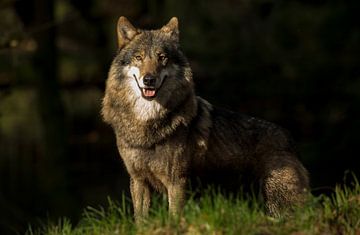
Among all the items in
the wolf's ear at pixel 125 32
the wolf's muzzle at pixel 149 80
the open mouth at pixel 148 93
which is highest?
the wolf's ear at pixel 125 32

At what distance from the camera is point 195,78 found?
17250 millimetres

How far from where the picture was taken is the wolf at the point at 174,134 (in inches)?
295

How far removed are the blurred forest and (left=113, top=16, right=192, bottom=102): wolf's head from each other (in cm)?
524

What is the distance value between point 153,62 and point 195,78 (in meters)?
9.76

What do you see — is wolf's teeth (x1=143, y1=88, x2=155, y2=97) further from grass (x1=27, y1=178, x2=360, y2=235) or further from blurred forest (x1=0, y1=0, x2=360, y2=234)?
blurred forest (x1=0, y1=0, x2=360, y2=234)

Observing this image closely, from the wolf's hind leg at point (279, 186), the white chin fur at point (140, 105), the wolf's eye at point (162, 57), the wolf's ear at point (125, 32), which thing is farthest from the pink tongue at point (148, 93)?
the wolf's hind leg at point (279, 186)

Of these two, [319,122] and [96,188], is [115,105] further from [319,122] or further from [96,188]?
[96,188]

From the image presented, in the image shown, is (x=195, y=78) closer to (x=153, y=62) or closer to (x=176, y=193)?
(x=153, y=62)

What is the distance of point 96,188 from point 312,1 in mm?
6593

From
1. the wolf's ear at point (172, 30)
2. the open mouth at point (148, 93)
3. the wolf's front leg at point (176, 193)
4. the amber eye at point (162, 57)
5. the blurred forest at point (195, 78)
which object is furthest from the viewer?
the blurred forest at point (195, 78)

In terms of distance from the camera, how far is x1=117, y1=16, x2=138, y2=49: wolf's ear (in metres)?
7.86

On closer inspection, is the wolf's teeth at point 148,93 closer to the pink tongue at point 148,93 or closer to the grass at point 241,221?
the pink tongue at point 148,93

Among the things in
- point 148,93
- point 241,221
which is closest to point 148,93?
point 148,93

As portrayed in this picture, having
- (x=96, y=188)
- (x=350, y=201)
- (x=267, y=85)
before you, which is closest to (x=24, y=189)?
(x=96, y=188)
